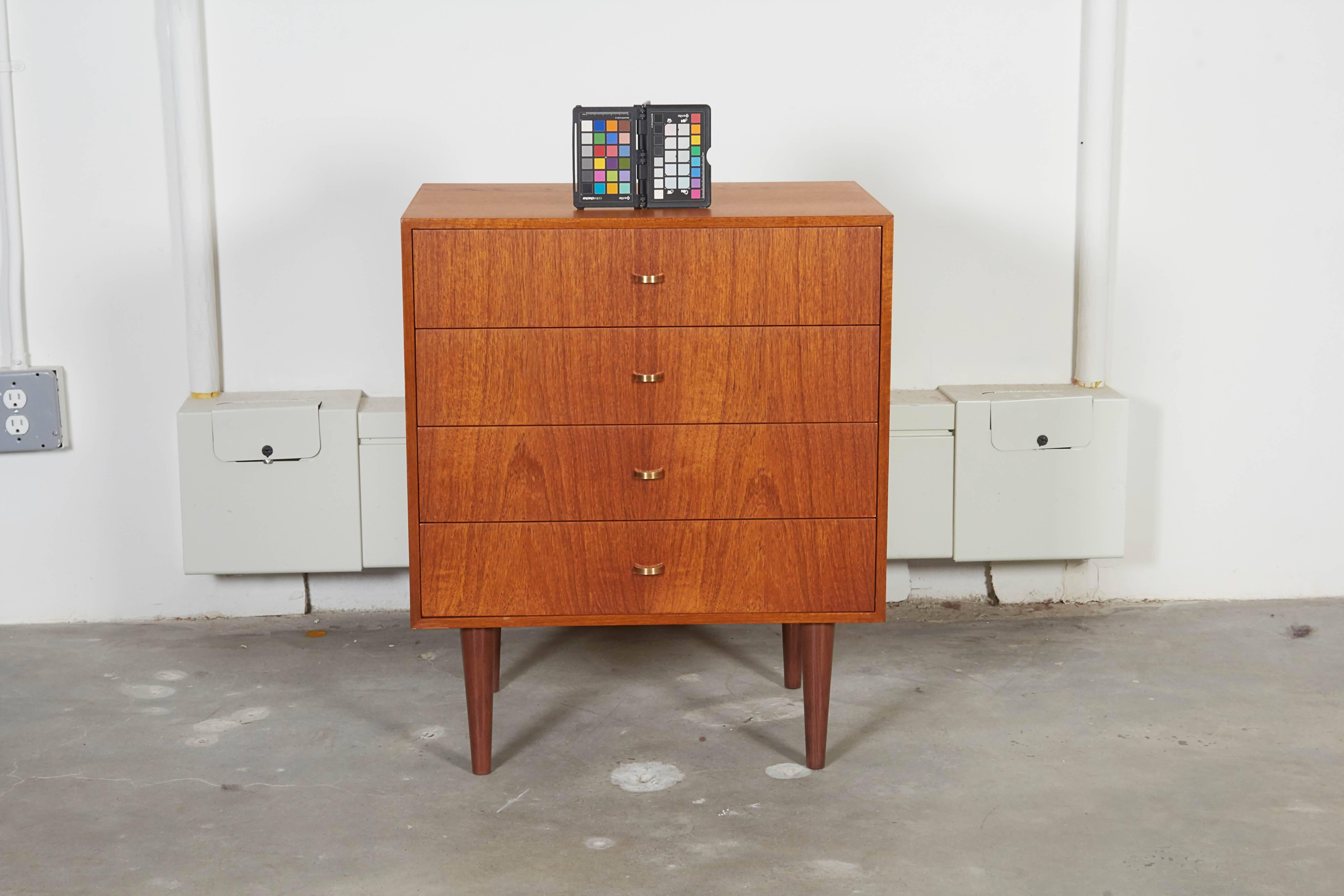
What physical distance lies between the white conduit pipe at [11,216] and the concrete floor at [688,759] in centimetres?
71

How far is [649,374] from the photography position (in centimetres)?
240

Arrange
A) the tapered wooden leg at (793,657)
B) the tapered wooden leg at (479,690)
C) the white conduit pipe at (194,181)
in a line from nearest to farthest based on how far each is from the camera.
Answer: the tapered wooden leg at (479,690) < the tapered wooden leg at (793,657) < the white conduit pipe at (194,181)

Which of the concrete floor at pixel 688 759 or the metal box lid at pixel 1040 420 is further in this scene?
the metal box lid at pixel 1040 420

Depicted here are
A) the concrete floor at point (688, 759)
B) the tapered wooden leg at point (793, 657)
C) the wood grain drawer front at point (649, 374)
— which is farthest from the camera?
the tapered wooden leg at point (793, 657)

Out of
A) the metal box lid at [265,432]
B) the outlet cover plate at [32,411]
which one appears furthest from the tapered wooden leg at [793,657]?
the outlet cover plate at [32,411]

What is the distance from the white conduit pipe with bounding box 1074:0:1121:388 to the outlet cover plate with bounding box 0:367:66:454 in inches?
96.4

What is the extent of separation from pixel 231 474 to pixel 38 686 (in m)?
0.61

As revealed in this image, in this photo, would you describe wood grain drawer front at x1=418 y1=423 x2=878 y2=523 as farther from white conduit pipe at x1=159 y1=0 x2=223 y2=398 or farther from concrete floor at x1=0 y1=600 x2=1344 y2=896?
white conduit pipe at x1=159 y1=0 x2=223 y2=398

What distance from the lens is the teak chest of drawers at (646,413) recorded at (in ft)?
7.72

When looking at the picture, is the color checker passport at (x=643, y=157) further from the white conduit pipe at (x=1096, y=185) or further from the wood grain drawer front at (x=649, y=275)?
the white conduit pipe at (x=1096, y=185)

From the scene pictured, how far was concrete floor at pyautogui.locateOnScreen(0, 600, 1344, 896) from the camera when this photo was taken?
7.46ft

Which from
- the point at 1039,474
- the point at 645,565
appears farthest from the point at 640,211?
the point at 1039,474

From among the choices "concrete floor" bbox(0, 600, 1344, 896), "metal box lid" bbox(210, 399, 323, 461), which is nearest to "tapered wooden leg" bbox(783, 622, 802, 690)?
"concrete floor" bbox(0, 600, 1344, 896)

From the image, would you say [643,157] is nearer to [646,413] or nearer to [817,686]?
[646,413]
